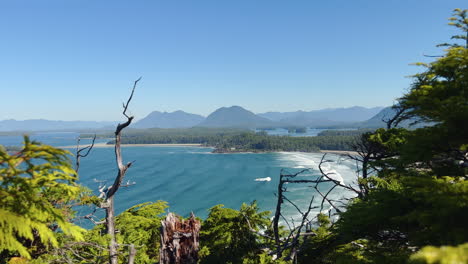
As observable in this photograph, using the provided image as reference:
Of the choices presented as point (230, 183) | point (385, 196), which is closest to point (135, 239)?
point (385, 196)

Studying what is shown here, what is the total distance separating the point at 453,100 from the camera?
3.04 meters

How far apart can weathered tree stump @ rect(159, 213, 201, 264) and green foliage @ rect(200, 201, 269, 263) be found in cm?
308

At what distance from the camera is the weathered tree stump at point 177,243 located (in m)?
4.48

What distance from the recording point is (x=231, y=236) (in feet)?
26.7

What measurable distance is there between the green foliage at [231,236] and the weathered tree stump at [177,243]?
3085mm

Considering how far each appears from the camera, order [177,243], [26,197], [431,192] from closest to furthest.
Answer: [26,197], [431,192], [177,243]

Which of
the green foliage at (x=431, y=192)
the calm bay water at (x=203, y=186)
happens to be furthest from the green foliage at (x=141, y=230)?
the calm bay water at (x=203, y=186)

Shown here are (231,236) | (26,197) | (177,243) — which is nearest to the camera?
(26,197)

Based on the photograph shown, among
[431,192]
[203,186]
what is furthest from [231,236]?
[203,186]

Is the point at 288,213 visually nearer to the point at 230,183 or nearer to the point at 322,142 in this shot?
the point at 230,183

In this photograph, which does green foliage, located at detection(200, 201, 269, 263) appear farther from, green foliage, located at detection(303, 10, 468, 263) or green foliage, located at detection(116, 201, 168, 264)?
green foliage, located at detection(303, 10, 468, 263)

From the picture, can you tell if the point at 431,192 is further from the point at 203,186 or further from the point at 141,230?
the point at 203,186

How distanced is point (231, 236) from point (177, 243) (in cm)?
397

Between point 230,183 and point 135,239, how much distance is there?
46.4 meters
